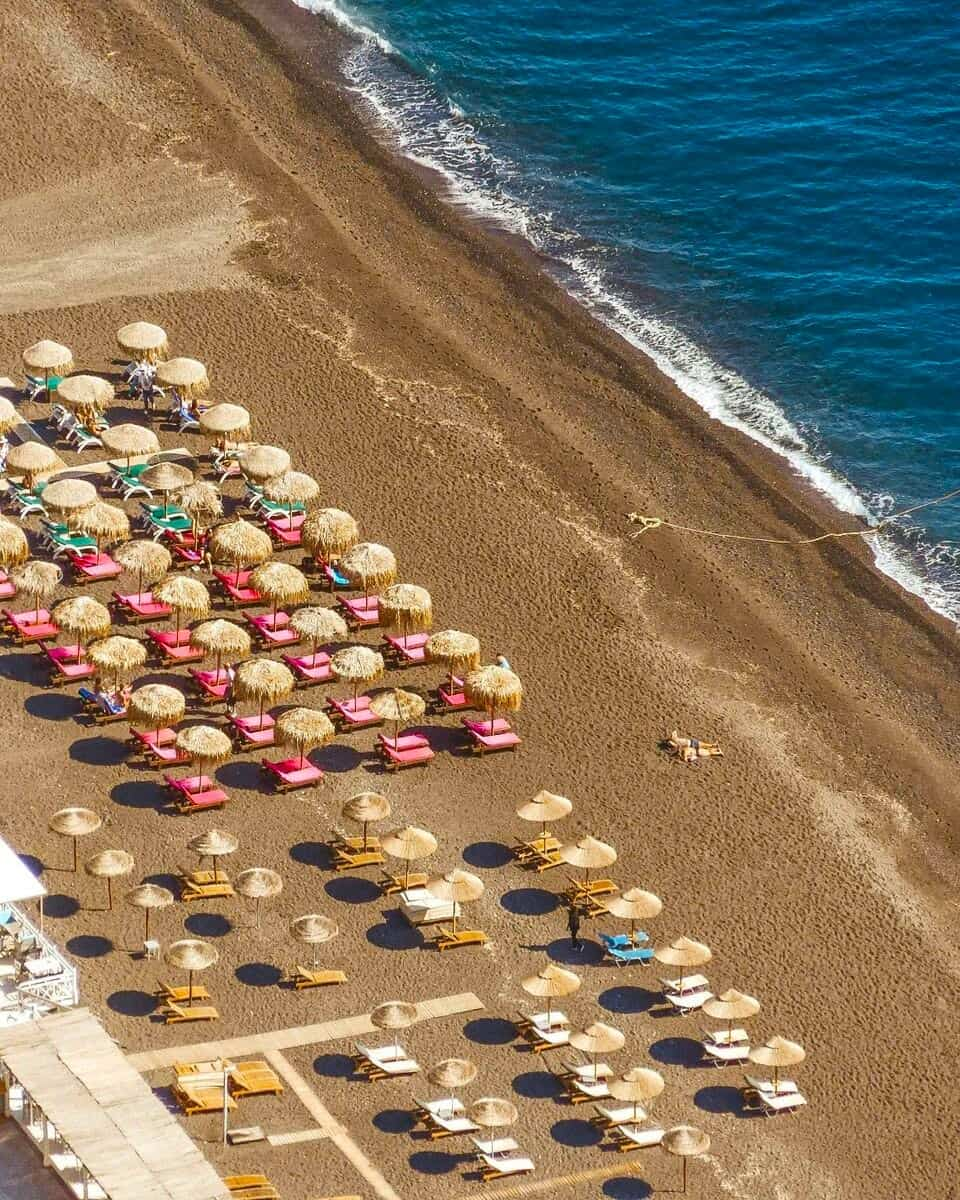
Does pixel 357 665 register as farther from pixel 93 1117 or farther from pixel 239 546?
pixel 93 1117

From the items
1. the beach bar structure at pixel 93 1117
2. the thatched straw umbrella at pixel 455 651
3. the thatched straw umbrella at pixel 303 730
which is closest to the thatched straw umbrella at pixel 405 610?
the thatched straw umbrella at pixel 455 651

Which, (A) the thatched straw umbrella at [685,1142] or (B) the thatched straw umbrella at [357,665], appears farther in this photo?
(B) the thatched straw umbrella at [357,665]

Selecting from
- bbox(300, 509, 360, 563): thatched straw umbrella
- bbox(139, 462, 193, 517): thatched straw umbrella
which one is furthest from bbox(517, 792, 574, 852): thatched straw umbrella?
bbox(139, 462, 193, 517): thatched straw umbrella

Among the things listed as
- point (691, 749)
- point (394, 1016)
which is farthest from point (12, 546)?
point (394, 1016)

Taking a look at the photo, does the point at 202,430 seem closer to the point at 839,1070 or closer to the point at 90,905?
the point at 90,905

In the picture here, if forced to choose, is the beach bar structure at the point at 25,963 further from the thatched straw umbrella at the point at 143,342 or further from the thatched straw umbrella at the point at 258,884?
the thatched straw umbrella at the point at 143,342

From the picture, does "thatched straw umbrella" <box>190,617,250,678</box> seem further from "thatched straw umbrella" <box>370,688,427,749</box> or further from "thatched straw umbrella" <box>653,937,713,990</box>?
"thatched straw umbrella" <box>653,937,713,990</box>
